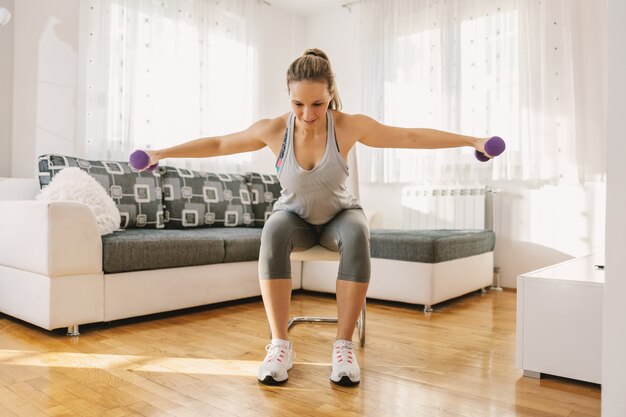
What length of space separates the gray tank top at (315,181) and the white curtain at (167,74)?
6.66 feet

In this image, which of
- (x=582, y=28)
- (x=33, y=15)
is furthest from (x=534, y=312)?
(x=33, y=15)

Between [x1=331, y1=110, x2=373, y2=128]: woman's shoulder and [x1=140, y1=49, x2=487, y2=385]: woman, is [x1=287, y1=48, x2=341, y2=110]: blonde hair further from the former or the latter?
[x1=331, y1=110, x2=373, y2=128]: woman's shoulder

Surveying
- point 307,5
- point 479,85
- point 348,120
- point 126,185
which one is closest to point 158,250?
point 126,185

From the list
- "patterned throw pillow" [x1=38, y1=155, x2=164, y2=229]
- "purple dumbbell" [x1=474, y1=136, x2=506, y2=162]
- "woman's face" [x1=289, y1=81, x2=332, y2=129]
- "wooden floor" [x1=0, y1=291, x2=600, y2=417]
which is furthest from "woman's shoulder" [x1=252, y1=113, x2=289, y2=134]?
"patterned throw pillow" [x1=38, y1=155, x2=164, y2=229]

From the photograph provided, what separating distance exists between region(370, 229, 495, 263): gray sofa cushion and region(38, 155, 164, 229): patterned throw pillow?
1300mm

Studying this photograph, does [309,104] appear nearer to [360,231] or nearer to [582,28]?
[360,231]

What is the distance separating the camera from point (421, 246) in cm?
262

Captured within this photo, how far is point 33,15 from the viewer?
2971mm

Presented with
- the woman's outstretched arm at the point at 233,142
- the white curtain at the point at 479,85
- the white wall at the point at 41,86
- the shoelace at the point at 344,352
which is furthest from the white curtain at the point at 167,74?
the shoelace at the point at 344,352

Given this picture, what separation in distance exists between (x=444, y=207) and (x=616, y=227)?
2.82 metres

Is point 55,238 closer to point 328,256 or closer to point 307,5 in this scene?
point 328,256

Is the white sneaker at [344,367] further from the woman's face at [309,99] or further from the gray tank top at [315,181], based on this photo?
the woman's face at [309,99]

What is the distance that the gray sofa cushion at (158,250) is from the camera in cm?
214

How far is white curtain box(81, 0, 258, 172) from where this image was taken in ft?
10.5
